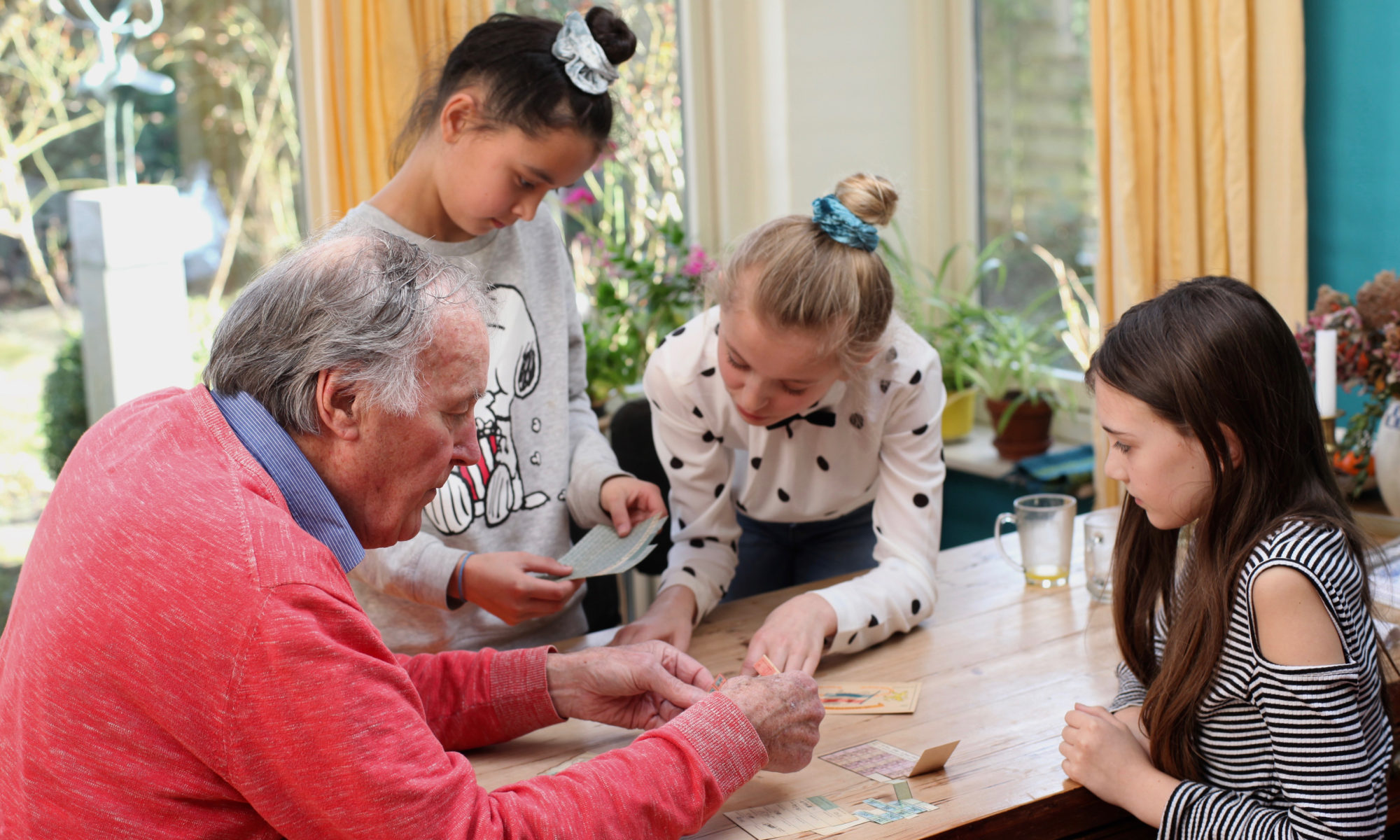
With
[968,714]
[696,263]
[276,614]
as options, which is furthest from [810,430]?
[696,263]

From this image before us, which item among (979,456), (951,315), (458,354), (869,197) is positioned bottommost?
(979,456)

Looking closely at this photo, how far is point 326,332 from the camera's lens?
0.98 m

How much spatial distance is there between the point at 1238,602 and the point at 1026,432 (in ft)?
7.91

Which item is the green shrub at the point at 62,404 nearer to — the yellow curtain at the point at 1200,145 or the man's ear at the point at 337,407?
the man's ear at the point at 337,407

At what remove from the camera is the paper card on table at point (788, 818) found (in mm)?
1174

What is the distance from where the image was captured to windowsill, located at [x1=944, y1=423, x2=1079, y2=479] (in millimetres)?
3637

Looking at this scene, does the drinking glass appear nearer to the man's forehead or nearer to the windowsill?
the man's forehead

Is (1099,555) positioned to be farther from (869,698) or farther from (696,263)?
(696,263)

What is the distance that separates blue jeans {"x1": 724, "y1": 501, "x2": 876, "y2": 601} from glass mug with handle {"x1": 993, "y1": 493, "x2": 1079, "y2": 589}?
0.30m

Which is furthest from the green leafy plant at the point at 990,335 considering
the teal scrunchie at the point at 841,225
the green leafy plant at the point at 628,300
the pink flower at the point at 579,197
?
the teal scrunchie at the point at 841,225

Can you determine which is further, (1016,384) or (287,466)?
(1016,384)

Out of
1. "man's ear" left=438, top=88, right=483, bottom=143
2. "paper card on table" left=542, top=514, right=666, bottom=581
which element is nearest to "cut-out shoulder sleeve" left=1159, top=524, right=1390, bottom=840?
"paper card on table" left=542, top=514, right=666, bottom=581

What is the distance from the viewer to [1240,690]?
4.09ft

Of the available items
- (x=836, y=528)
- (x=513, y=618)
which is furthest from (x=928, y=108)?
(x=513, y=618)
